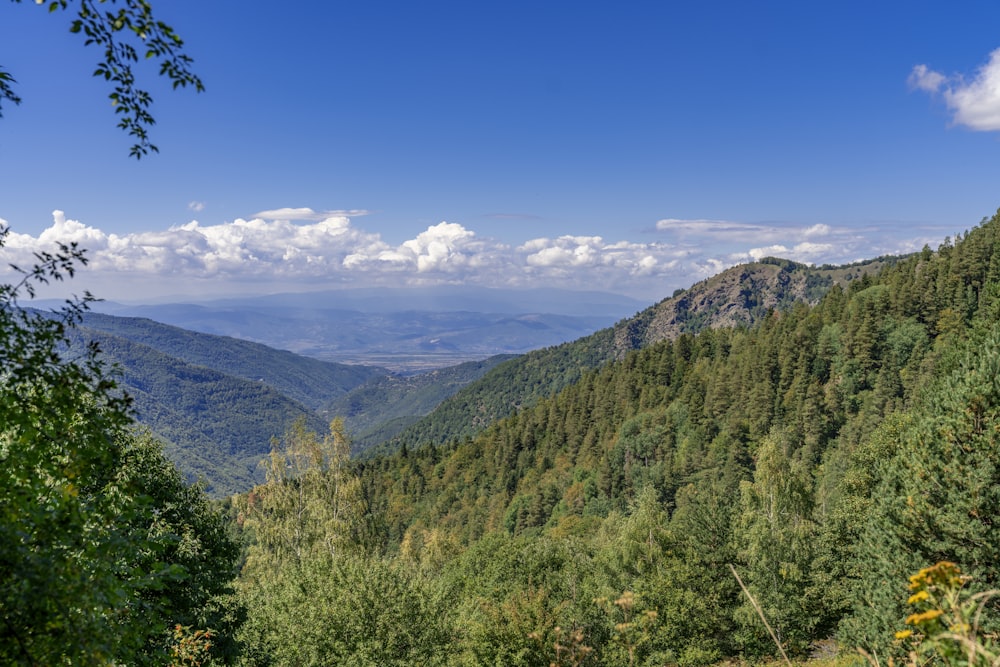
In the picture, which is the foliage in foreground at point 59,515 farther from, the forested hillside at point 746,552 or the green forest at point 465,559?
the forested hillside at point 746,552

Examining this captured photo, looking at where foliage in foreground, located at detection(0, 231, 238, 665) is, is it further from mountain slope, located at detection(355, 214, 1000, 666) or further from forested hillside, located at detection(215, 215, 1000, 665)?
mountain slope, located at detection(355, 214, 1000, 666)

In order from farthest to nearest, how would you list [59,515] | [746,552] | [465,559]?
[465,559] → [746,552] → [59,515]

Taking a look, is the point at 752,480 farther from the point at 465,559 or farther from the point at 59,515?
the point at 59,515

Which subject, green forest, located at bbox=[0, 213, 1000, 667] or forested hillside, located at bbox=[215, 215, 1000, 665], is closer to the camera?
green forest, located at bbox=[0, 213, 1000, 667]

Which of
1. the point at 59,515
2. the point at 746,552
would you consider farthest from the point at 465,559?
the point at 59,515

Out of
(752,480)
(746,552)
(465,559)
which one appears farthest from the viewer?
(752,480)

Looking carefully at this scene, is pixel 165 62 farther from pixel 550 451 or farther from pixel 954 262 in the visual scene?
pixel 550 451

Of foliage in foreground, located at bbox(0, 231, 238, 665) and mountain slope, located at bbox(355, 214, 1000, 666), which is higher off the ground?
foliage in foreground, located at bbox(0, 231, 238, 665)

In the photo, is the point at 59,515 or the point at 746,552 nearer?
the point at 59,515

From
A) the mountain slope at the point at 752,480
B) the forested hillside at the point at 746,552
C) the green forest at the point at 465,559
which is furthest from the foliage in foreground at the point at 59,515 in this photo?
the mountain slope at the point at 752,480

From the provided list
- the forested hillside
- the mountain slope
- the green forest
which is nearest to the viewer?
the green forest

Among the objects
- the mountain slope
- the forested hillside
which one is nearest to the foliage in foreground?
the forested hillside

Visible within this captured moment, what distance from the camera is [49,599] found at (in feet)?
15.6

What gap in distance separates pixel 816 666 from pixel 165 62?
3104 cm
